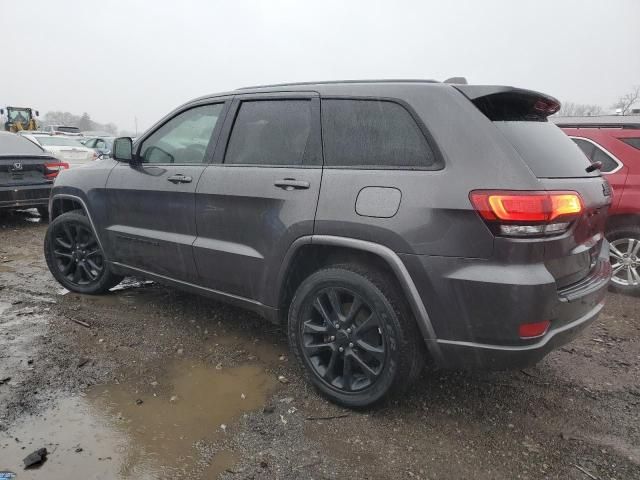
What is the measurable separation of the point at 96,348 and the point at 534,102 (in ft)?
10.6

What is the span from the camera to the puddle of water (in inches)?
86.0

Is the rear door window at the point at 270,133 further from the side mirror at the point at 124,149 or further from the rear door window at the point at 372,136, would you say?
the side mirror at the point at 124,149

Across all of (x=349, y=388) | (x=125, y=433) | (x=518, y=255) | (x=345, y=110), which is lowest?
(x=125, y=433)

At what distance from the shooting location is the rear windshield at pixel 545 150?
7.47ft

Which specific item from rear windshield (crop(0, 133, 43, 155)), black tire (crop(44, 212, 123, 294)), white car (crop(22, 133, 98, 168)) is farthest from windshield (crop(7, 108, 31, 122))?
black tire (crop(44, 212, 123, 294))

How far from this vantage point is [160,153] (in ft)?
12.0

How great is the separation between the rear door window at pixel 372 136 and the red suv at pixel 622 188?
3258mm

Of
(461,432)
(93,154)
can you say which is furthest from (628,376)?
(93,154)

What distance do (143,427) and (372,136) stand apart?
1973 millimetres

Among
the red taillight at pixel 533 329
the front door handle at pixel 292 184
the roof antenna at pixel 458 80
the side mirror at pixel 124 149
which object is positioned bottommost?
the red taillight at pixel 533 329

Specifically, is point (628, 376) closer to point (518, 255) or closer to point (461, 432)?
point (461, 432)

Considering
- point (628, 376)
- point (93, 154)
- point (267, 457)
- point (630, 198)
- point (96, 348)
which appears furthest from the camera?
point (93, 154)

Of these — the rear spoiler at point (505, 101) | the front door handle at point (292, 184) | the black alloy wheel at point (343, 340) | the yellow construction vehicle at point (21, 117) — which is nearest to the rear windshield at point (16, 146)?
the front door handle at point (292, 184)

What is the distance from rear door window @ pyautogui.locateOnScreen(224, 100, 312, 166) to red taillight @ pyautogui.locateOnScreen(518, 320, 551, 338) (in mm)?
1493
